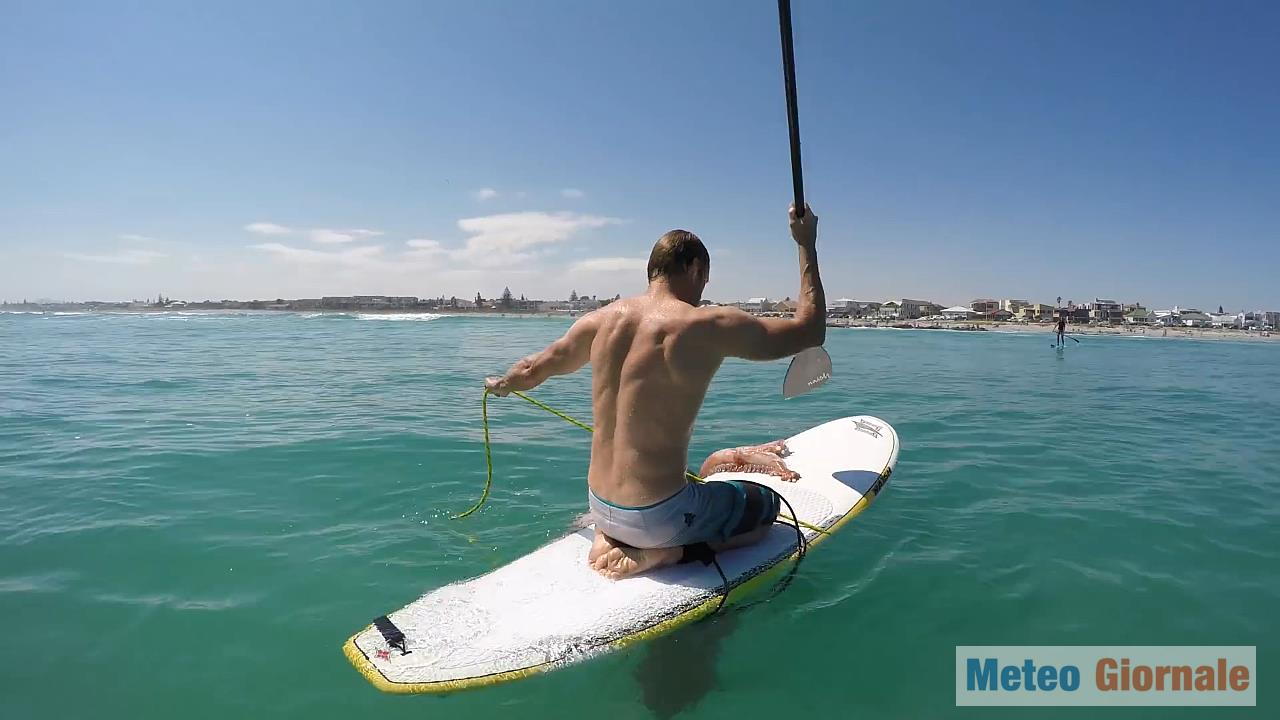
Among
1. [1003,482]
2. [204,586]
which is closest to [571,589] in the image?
[204,586]

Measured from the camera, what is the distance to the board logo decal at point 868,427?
6.93m

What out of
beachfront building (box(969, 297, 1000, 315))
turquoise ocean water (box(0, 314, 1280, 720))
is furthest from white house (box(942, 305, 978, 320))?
turquoise ocean water (box(0, 314, 1280, 720))

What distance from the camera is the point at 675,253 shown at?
338 centimetres

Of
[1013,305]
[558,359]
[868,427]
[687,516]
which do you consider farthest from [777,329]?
[1013,305]

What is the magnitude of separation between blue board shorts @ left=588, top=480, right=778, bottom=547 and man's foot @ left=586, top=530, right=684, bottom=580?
0.27ft

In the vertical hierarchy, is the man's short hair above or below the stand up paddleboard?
above

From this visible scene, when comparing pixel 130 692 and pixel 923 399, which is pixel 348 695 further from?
pixel 923 399

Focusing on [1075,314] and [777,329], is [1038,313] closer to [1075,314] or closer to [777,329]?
[1075,314]

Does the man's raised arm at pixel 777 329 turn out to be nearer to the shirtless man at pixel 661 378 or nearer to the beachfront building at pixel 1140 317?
the shirtless man at pixel 661 378

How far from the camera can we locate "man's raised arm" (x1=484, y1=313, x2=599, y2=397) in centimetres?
355

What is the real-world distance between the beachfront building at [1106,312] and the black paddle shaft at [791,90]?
385 ft

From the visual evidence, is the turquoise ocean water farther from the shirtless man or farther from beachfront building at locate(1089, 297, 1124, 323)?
beachfront building at locate(1089, 297, 1124, 323)

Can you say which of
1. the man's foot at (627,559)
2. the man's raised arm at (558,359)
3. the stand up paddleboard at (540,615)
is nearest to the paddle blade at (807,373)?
the stand up paddleboard at (540,615)

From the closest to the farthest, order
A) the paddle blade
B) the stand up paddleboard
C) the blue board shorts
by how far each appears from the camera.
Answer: the stand up paddleboard
the blue board shorts
the paddle blade
